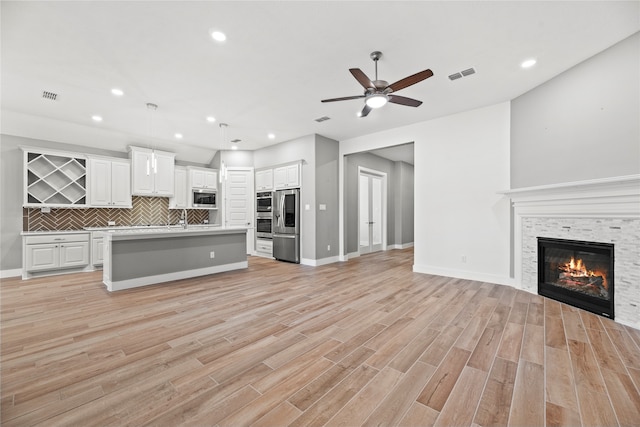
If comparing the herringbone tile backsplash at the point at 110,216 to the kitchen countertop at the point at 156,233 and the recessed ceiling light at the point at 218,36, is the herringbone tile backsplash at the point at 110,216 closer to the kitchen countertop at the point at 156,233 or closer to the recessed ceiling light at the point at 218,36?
the kitchen countertop at the point at 156,233

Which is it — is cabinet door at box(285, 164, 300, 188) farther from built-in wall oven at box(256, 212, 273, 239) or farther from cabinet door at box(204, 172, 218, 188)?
cabinet door at box(204, 172, 218, 188)

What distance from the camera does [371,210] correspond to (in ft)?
26.4

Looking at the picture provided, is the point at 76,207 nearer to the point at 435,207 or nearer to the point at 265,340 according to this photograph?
the point at 265,340

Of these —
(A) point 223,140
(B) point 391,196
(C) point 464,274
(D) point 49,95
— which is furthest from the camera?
(B) point 391,196

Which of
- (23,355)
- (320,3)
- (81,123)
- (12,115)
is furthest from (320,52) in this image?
(12,115)

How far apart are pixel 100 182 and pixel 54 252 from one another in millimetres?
1666

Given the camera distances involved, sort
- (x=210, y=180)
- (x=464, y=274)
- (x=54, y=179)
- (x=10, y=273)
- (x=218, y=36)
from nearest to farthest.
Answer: (x=218, y=36), (x=464, y=274), (x=10, y=273), (x=54, y=179), (x=210, y=180)

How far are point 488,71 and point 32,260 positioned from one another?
8.20 m

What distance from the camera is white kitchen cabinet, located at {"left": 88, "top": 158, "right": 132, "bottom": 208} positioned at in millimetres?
5773

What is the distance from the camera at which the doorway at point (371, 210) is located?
7770mm

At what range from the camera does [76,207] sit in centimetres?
571

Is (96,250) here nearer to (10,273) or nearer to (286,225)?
(10,273)

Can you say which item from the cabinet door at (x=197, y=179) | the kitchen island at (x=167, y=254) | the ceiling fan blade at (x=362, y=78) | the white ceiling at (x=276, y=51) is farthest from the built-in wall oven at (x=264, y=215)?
the ceiling fan blade at (x=362, y=78)

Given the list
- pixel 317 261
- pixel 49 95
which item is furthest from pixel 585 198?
pixel 49 95
